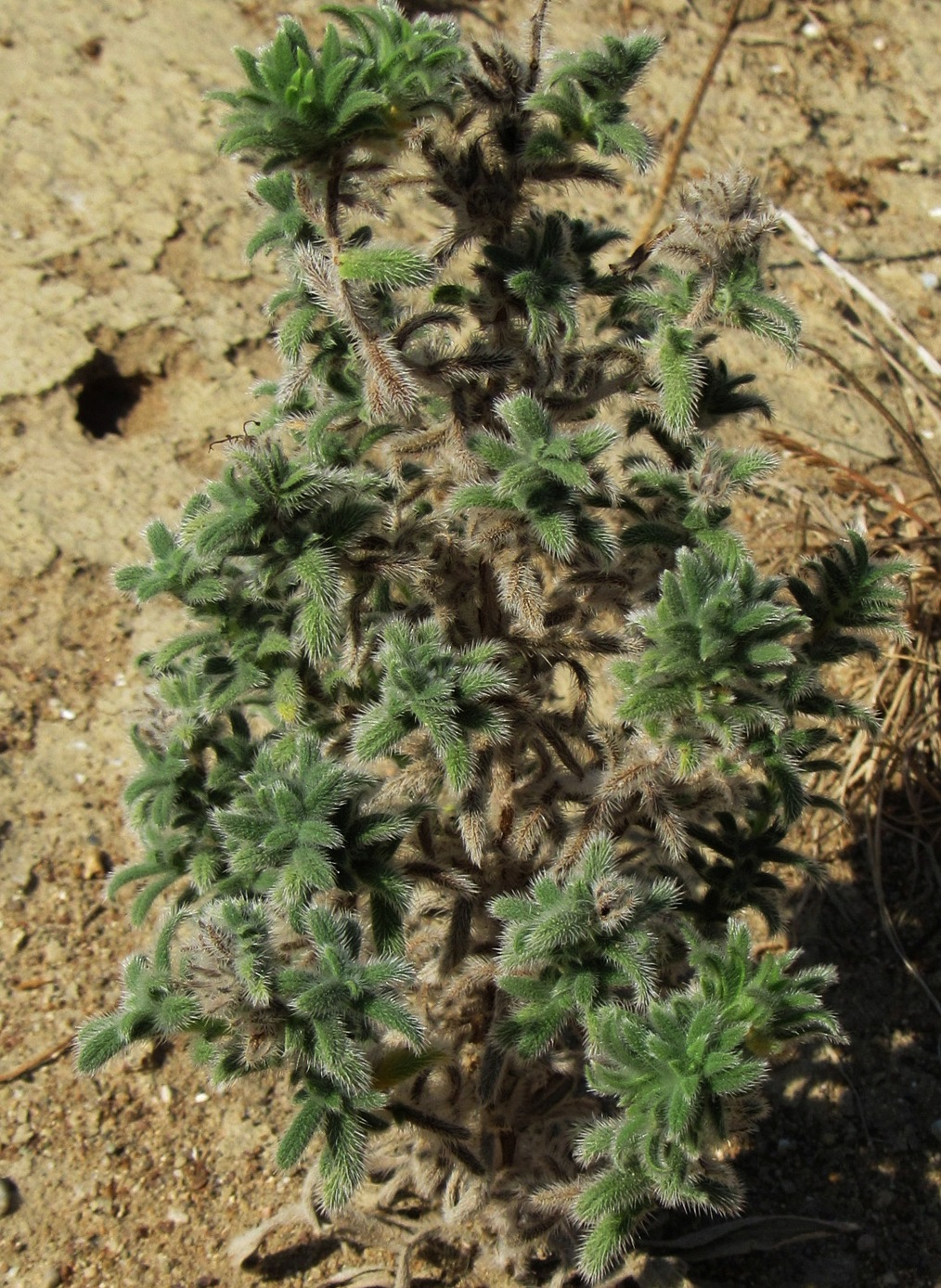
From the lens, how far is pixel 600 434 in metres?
2.22

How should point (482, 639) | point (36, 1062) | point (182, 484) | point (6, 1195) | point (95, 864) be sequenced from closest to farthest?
point (482, 639)
point (6, 1195)
point (36, 1062)
point (95, 864)
point (182, 484)

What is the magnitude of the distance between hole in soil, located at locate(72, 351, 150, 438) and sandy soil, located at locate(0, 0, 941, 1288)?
10 mm

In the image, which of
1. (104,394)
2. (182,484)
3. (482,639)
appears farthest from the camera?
(104,394)

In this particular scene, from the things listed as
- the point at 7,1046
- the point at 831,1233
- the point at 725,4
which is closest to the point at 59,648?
the point at 7,1046

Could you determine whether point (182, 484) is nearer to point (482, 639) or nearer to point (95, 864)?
point (95, 864)

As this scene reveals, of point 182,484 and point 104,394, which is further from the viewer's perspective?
point 104,394

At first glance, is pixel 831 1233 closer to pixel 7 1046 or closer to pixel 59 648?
pixel 7 1046

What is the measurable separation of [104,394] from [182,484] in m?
0.54

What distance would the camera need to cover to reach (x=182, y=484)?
14.2ft

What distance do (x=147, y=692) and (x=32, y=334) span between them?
208 cm

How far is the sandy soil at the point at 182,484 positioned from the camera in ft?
10.6

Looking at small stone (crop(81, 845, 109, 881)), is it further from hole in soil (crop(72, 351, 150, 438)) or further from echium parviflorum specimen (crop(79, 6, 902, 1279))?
hole in soil (crop(72, 351, 150, 438))

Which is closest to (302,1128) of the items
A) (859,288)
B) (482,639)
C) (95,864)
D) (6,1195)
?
(482,639)

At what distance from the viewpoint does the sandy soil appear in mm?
3240
